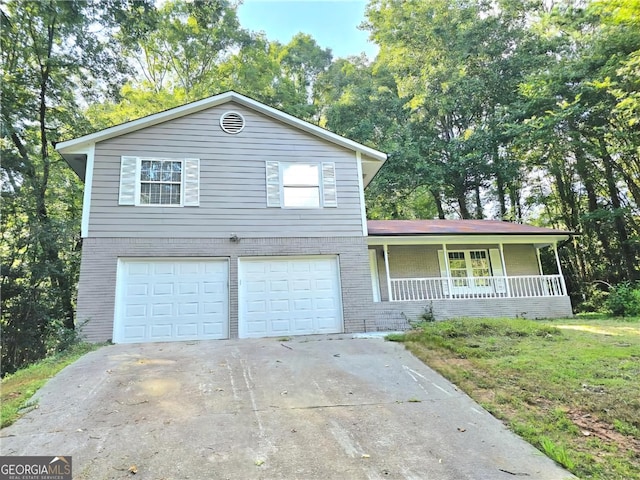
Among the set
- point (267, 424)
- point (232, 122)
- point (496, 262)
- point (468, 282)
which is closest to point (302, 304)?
point (232, 122)

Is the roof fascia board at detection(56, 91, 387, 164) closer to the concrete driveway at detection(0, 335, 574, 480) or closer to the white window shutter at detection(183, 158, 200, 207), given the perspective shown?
the white window shutter at detection(183, 158, 200, 207)

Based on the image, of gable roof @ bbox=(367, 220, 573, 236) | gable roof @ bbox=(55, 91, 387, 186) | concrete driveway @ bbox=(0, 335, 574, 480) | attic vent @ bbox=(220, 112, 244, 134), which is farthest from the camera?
gable roof @ bbox=(367, 220, 573, 236)

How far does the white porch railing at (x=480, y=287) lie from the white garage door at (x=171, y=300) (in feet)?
19.8

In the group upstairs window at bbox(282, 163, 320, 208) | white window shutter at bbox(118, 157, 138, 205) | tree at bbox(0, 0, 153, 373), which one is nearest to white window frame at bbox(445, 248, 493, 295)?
upstairs window at bbox(282, 163, 320, 208)

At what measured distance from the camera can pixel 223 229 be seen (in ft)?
31.6

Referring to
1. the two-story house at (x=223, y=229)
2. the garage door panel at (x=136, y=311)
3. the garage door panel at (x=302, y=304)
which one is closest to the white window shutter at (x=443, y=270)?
the two-story house at (x=223, y=229)

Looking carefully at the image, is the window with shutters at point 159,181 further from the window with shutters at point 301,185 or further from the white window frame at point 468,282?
the white window frame at point 468,282

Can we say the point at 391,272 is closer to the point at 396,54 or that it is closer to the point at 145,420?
the point at 145,420

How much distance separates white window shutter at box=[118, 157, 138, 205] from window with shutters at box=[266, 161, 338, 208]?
11.3 ft

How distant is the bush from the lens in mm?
12555

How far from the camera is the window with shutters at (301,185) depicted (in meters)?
10.2

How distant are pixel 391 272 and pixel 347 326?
4.15 metres

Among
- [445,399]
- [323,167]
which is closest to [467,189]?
[323,167]

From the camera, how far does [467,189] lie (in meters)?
23.0
